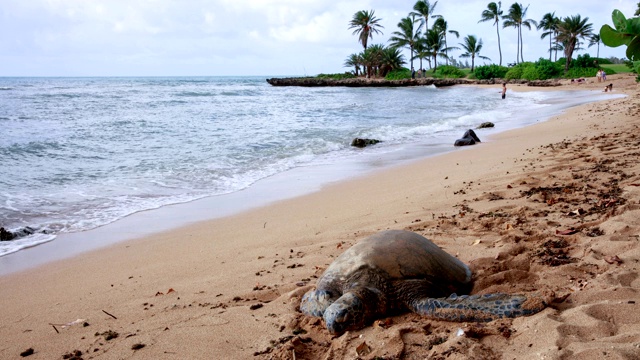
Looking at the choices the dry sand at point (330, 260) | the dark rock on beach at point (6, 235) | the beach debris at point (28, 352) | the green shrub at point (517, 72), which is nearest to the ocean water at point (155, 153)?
the dark rock on beach at point (6, 235)

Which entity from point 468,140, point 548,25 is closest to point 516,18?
point 548,25

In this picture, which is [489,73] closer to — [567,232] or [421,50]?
[421,50]

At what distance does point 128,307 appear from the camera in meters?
3.64

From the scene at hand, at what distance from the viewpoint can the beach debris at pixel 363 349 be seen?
2.59 m

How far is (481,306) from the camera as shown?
2.79m

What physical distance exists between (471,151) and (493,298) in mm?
7970

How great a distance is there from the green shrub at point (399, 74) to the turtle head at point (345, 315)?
6205 cm

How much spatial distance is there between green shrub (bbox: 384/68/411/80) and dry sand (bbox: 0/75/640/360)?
189ft

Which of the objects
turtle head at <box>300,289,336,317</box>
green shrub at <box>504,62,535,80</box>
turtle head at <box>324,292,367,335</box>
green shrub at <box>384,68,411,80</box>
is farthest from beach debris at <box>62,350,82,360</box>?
green shrub at <box>384,68,411,80</box>

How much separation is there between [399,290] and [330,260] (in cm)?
117

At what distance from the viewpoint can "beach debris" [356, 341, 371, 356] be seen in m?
2.59

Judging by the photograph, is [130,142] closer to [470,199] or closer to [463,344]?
[470,199]

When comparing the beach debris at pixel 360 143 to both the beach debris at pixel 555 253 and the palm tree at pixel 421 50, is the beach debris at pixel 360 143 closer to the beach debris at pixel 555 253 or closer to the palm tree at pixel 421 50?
the beach debris at pixel 555 253

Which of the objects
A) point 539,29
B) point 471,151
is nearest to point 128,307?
point 471,151
